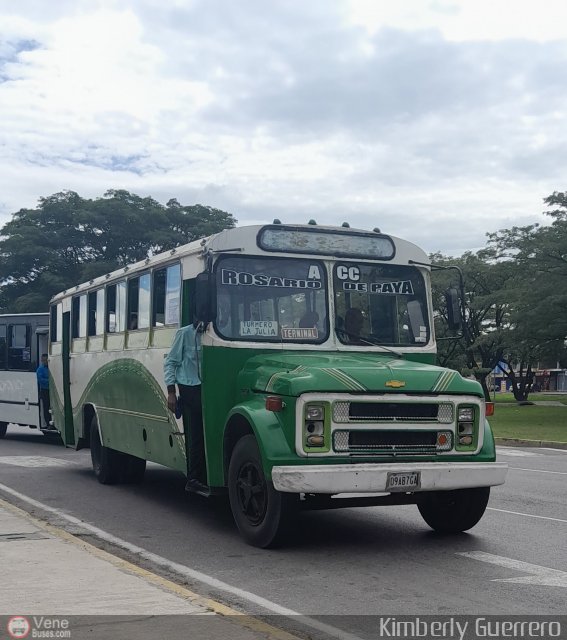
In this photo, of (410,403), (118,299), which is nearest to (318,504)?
(410,403)

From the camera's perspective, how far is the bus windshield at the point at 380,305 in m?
9.76

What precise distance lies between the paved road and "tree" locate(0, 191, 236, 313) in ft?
154

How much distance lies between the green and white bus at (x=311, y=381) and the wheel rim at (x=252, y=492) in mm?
13

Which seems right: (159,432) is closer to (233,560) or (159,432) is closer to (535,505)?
(233,560)

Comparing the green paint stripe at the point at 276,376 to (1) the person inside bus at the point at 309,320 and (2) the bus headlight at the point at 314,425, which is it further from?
(1) the person inside bus at the point at 309,320

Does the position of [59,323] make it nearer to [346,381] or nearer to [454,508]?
[454,508]

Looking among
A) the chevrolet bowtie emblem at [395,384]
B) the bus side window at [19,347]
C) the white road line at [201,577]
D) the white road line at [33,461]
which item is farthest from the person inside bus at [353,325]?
the bus side window at [19,347]

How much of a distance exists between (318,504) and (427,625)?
2.57 m

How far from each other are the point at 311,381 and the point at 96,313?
22.0 ft

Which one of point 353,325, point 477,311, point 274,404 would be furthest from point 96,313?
point 477,311

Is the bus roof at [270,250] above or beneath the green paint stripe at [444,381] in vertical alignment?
above

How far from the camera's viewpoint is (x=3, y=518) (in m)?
9.58

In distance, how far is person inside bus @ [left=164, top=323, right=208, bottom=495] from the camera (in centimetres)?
970

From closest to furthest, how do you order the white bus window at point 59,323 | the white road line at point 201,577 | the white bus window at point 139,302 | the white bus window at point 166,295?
the white road line at point 201,577 < the white bus window at point 166,295 < the white bus window at point 139,302 < the white bus window at point 59,323
